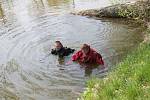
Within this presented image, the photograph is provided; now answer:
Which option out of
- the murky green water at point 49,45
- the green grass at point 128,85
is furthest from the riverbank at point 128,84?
the murky green water at point 49,45

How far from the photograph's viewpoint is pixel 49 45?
63.4 feet

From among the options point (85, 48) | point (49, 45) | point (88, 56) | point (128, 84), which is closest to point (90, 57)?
point (88, 56)

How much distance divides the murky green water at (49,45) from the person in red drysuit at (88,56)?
38cm

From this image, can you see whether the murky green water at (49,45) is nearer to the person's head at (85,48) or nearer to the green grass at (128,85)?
the person's head at (85,48)

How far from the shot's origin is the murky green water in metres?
13.2

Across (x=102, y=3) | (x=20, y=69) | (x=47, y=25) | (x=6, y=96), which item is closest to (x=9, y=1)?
(x=102, y=3)

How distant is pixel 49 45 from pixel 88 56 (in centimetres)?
439

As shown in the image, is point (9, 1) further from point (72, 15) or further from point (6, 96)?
point (6, 96)

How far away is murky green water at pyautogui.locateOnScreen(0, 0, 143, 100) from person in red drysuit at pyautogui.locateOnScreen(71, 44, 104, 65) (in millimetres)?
378

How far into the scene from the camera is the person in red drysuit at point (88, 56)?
49.4ft

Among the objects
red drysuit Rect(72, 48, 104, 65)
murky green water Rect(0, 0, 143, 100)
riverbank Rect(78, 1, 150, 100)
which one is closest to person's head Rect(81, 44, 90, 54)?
red drysuit Rect(72, 48, 104, 65)

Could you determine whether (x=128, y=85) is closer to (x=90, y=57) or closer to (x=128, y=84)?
(x=128, y=84)

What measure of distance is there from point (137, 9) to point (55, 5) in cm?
1259

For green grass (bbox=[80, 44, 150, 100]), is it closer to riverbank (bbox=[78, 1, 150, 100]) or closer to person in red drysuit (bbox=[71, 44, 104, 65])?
riverbank (bbox=[78, 1, 150, 100])
